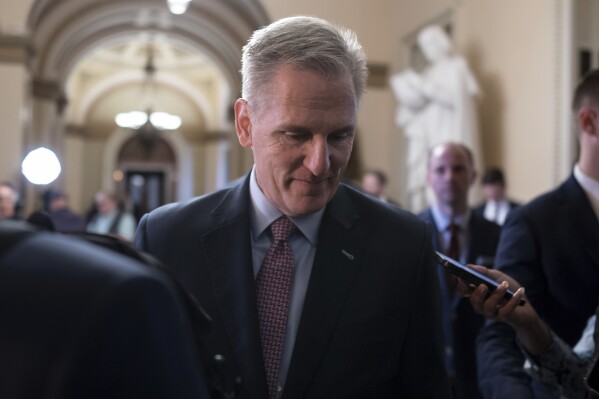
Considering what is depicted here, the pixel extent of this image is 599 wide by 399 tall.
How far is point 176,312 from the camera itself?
0.91 metres

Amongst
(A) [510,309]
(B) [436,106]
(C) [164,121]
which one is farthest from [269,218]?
(C) [164,121]

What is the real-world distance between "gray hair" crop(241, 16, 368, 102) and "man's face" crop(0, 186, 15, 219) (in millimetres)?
6531

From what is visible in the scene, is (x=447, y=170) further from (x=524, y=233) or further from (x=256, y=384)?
(x=256, y=384)

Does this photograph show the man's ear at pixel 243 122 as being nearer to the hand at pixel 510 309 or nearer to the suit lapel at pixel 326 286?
the suit lapel at pixel 326 286

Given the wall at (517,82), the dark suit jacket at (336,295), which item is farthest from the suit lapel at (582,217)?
the wall at (517,82)

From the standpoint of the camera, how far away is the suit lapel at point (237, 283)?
6.27ft

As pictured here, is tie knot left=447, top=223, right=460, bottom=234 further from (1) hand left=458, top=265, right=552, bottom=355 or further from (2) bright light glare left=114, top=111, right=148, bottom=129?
(2) bright light glare left=114, top=111, right=148, bottom=129

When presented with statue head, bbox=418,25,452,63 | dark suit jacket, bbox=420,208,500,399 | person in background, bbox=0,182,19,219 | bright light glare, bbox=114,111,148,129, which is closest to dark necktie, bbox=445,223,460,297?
dark suit jacket, bbox=420,208,500,399

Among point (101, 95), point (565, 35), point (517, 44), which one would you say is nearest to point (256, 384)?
point (565, 35)

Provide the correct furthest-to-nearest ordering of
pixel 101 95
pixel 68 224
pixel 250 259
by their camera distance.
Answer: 1. pixel 101 95
2. pixel 68 224
3. pixel 250 259

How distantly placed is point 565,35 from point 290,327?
26.2ft

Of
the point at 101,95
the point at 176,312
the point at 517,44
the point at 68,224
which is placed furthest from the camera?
the point at 101,95

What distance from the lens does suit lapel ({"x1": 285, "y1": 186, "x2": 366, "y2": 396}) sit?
75.2 inches

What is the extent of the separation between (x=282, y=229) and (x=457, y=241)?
9.70 ft
